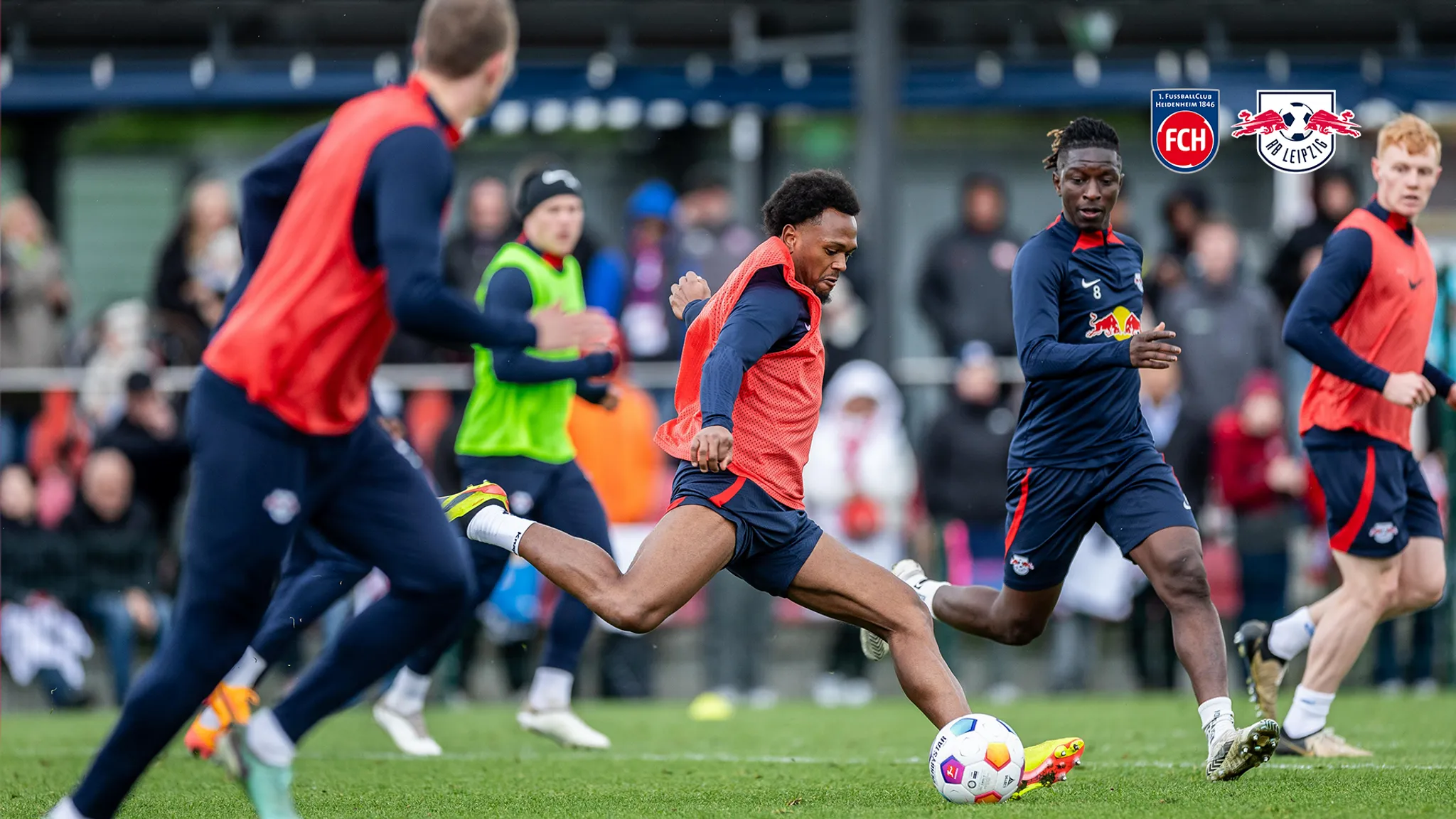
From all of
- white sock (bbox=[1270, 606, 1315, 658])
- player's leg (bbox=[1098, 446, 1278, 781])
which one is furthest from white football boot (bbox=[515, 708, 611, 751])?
white sock (bbox=[1270, 606, 1315, 658])

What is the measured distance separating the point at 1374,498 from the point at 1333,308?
0.85 meters

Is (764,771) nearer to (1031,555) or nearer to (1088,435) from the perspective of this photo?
(1031,555)

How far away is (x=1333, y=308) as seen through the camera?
24.9ft

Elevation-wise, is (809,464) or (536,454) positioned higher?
(536,454)

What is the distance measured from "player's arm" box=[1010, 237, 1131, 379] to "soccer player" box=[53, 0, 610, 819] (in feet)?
6.99

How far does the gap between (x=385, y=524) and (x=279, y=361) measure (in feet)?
1.95

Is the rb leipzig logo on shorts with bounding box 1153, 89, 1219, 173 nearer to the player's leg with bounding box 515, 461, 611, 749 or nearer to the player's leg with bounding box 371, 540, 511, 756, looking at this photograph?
the player's leg with bounding box 515, 461, 611, 749

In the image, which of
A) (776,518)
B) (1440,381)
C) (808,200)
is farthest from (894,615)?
(1440,381)

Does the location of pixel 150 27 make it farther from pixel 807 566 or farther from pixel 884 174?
pixel 807 566

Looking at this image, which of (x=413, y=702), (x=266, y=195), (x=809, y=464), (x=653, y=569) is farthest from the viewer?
(x=809, y=464)

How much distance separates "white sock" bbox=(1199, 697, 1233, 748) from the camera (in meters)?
6.49

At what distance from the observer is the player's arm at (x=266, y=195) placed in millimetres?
5246

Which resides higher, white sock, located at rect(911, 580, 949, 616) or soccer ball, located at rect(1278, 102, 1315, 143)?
soccer ball, located at rect(1278, 102, 1315, 143)

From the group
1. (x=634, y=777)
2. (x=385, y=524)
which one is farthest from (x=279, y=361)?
(x=634, y=777)
